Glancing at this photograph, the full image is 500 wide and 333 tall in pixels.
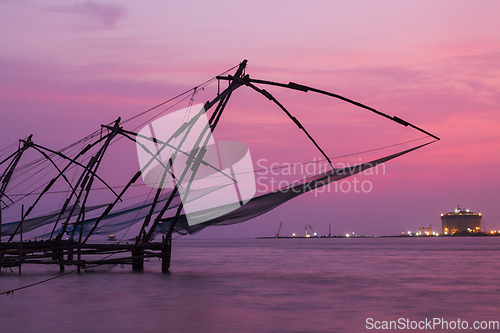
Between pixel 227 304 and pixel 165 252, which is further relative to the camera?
pixel 165 252

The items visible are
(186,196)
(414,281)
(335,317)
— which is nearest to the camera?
(335,317)

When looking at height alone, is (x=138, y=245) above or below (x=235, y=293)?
above

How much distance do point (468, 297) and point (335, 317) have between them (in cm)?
616

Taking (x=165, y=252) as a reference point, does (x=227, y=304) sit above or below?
below

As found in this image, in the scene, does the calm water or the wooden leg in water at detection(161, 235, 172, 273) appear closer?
the calm water

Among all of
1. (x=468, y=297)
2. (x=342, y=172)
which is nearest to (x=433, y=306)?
(x=468, y=297)

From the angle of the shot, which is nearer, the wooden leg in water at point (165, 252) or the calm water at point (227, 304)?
the calm water at point (227, 304)

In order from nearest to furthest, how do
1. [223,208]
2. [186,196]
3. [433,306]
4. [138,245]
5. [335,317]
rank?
[335,317], [433,306], [223,208], [186,196], [138,245]

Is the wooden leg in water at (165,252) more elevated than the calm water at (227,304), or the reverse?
the wooden leg in water at (165,252)

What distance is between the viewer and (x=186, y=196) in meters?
17.6

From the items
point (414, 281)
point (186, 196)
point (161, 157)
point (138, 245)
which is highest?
point (161, 157)

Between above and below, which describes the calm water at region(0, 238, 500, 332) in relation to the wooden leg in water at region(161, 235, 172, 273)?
below

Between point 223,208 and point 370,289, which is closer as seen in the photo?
point 223,208

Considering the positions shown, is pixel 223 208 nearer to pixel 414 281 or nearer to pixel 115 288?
pixel 115 288
